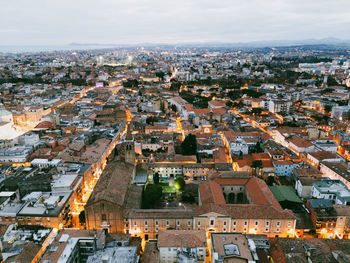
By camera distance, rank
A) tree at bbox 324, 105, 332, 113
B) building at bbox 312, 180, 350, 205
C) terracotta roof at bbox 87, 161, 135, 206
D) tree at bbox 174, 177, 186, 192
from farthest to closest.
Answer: tree at bbox 324, 105, 332, 113 < tree at bbox 174, 177, 186, 192 < building at bbox 312, 180, 350, 205 < terracotta roof at bbox 87, 161, 135, 206

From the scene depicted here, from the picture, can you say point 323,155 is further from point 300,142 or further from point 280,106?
point 280,106

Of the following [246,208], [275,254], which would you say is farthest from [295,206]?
[275,254]

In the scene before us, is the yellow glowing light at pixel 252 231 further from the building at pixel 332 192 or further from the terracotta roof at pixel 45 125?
the terracotta roof at pixel 45 125

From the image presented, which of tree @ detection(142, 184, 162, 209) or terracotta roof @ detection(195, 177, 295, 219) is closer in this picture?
terracotta roof @ detection(195, 177, 295, 219)

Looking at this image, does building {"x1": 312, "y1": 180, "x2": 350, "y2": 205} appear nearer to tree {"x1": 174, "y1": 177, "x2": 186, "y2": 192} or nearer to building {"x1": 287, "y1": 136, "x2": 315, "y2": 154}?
building {"x1": 287, "y1": 136, "x2": 315, "y2": 154}

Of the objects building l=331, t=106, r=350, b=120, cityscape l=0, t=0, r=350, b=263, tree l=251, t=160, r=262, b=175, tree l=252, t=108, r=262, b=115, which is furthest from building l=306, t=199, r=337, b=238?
building l=331, t=106, r=350, b=120

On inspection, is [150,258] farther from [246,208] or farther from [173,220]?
[246,208]
